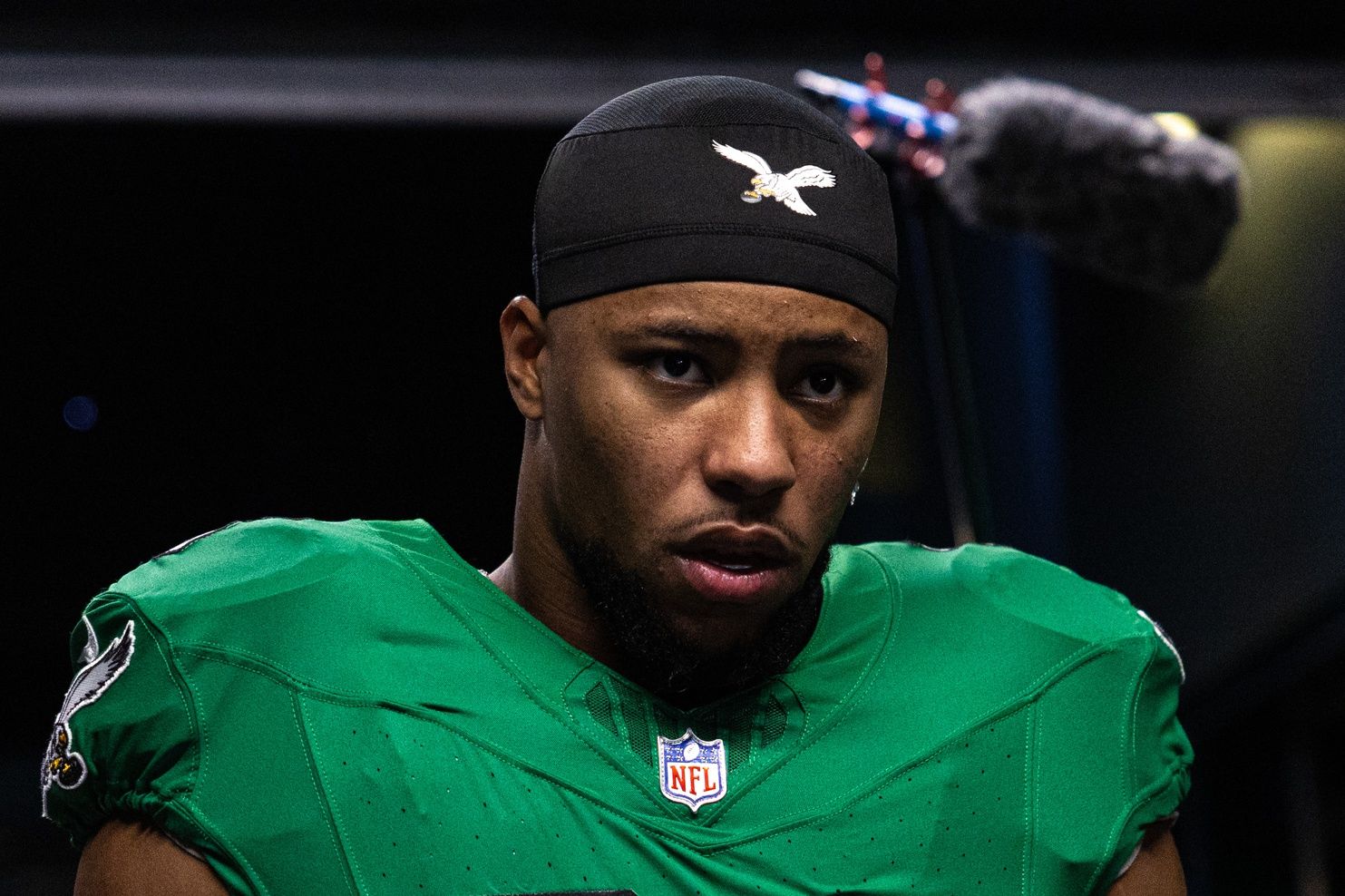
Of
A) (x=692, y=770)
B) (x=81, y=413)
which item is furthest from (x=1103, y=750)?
(x=81, y=413)

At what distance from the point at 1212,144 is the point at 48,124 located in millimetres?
1693

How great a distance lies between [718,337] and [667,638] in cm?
23

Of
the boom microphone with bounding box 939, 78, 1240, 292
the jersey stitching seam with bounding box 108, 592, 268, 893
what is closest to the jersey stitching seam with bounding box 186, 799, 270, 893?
the jersey stitching seam with bounding box 108, 592, 268, 893

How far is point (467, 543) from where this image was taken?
253 centimetres

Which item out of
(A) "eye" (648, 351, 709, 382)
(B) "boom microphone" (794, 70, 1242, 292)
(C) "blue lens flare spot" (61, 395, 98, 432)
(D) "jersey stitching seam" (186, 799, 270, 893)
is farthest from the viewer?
(C) "blue lens flare spot" (61, 395, 98, 432)

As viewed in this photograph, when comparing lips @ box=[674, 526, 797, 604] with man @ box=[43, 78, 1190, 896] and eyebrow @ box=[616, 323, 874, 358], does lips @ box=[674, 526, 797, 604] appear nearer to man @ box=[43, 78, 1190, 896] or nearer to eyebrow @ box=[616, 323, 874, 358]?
man @ box=[43, 78, 1190, 896]

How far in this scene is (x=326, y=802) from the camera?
Answer: 1204 millimetres

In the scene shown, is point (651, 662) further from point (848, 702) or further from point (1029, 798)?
point (1029, 798)

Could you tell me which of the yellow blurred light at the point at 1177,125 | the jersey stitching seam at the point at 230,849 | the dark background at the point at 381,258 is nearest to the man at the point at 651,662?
the jersey stitching seam at the point at 230,849

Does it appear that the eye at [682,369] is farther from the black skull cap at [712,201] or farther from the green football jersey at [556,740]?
the green football jersey at [556,740]

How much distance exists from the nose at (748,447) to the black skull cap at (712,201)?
0.09 meters

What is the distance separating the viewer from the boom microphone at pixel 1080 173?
8.35 ft

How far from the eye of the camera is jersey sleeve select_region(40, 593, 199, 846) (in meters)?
1.20

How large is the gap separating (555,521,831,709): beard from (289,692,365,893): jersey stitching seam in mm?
242
